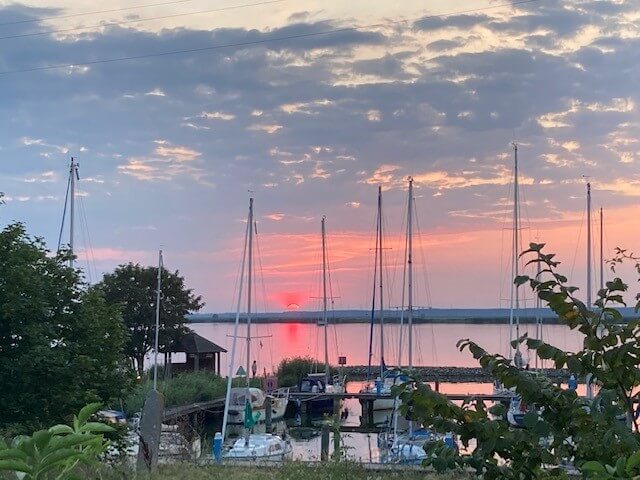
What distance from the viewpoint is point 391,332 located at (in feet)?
249

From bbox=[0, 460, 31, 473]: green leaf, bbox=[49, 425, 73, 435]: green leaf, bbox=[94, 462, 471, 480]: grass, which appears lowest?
bbox=[94, 462, 471, 480]: grass

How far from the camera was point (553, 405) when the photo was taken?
15.2 feet

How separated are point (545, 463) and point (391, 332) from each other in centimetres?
7167

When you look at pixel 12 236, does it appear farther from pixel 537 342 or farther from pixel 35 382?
pixel 537 342

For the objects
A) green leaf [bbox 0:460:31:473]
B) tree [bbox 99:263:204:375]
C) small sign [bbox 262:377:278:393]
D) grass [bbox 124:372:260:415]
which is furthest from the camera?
tree [bbox 99:263:204:375]

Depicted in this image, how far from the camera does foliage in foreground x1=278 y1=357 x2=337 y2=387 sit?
64.3m

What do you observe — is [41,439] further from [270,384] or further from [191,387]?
[270,384]

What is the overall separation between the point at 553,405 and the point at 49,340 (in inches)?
613

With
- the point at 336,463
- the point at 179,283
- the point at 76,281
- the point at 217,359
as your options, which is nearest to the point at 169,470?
the point at 336,463

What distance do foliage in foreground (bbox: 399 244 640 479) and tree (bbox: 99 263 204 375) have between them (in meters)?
57.1

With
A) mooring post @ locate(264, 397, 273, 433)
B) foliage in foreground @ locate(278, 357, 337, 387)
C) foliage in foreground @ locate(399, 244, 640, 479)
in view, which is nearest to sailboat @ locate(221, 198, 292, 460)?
mooring post @ locate(264, 397, 273, 433)

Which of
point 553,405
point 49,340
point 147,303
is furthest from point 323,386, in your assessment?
point 553,405

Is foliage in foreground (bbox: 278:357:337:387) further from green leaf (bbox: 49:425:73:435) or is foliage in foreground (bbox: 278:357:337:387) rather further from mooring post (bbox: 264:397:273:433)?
green leaf (bbox: 49:425:73:435)

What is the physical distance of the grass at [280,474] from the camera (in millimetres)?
8344
